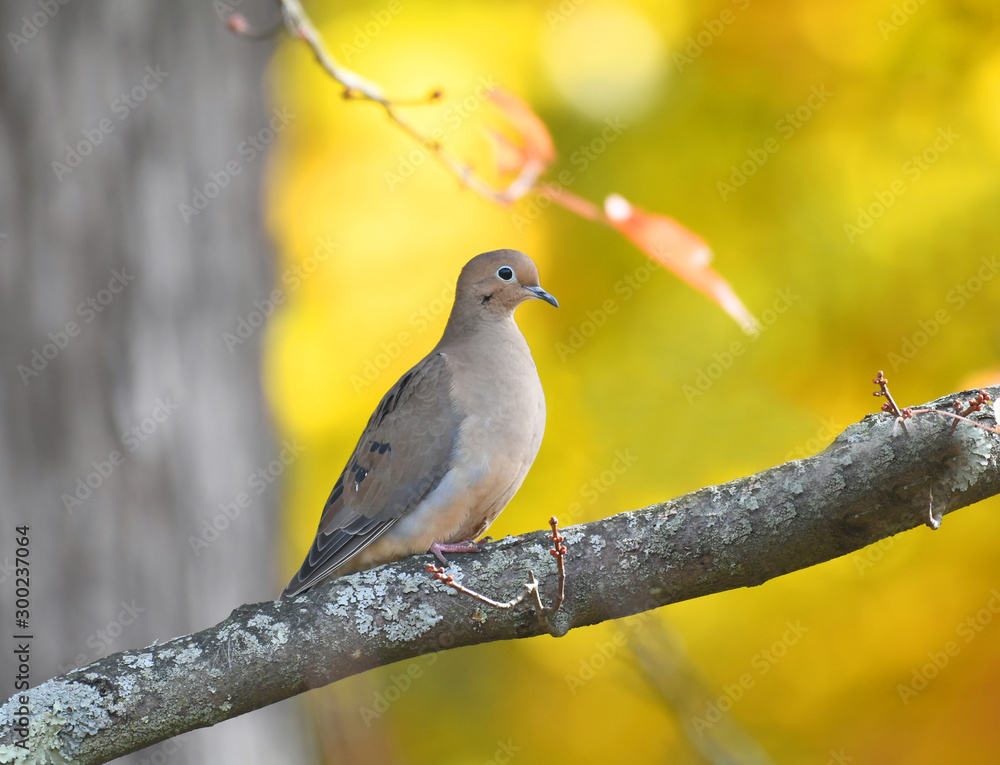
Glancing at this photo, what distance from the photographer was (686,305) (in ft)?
16.8

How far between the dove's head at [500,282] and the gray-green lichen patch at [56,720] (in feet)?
5.82

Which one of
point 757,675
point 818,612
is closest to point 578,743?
point 757,675

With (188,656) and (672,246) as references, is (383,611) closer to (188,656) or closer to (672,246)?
(188,656)

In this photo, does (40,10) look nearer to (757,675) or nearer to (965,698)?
(757,675)

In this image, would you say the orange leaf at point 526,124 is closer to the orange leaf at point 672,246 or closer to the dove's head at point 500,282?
the orange leaf at point 672,246

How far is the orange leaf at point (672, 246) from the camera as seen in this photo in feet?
8.66

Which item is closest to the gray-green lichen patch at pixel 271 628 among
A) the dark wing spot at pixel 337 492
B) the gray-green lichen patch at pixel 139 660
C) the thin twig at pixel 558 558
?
the gray-green lichen patch at pixel 139 660

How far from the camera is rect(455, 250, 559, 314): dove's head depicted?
339 centimetres

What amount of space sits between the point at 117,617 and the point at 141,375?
2.85 ft

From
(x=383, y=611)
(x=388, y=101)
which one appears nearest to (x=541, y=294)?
(x=388, y=101)

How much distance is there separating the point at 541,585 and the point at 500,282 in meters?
1.32

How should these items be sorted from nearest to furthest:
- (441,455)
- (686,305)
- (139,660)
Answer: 1. (139,660)
2. (441,455)
3. (686,305)

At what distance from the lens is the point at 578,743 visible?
17.1 feet

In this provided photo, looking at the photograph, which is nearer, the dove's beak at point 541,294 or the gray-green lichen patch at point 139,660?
the gray-green lichen patch at point 139,660
